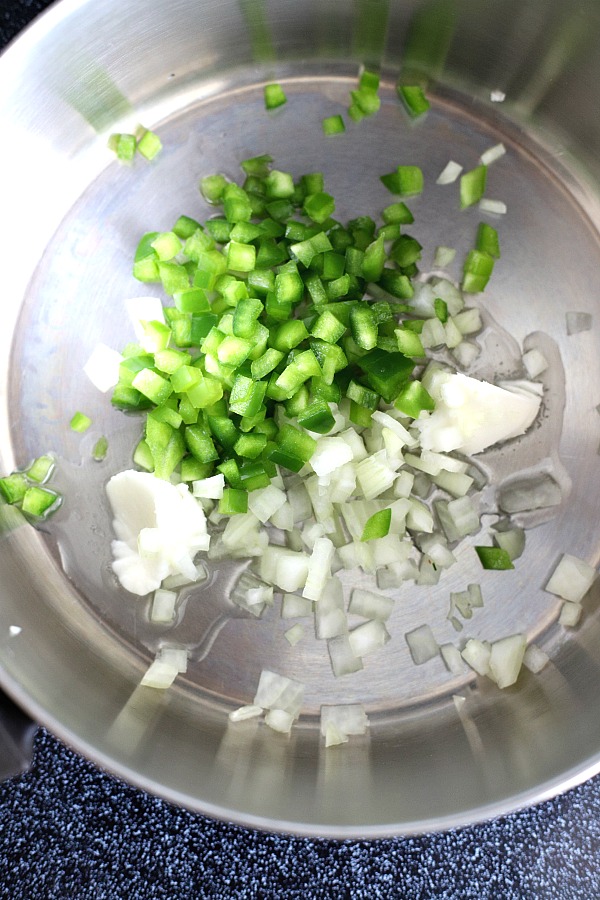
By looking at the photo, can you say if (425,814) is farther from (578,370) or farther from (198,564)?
(578,370)

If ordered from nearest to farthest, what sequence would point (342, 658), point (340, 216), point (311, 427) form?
point (311, 427)
point (342, 658)
point (340, 216)

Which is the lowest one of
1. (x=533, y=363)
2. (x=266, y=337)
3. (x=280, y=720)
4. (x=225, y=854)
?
(x=225, y=854)

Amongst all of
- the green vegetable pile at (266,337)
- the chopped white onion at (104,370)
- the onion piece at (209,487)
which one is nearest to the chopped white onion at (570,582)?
the green vegetable pile at (266,337)

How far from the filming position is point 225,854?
1.23 meters

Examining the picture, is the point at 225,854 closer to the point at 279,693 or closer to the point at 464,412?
the point at 279,693

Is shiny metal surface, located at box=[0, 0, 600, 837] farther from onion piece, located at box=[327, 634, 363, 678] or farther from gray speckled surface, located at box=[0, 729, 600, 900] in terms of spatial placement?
gray speckled surface, located at box=[0, 729, 600, 900]

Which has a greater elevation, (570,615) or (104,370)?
(104,370)

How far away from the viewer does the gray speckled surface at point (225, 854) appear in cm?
123

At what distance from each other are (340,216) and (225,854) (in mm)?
1154

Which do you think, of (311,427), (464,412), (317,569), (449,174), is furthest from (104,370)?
(449,174)

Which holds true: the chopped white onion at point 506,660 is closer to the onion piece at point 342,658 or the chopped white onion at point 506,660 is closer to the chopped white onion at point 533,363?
the onion piece at point 342,658

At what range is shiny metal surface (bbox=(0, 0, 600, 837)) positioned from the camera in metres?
1.22

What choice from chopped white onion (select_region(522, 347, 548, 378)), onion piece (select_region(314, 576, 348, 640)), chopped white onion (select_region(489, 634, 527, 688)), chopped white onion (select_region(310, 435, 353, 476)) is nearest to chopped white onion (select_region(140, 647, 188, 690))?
onion piece (select_region(314, 576, 348, 640))

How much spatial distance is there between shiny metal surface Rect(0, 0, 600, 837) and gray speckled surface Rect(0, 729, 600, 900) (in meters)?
0.14
